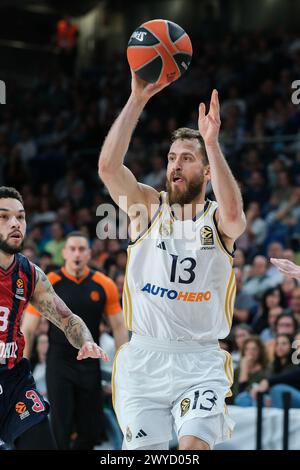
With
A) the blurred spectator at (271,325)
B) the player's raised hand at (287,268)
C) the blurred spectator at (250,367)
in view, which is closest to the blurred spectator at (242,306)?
the blurred spectator at (271,325)

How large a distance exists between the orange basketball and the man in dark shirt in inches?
133

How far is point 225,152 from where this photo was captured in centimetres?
1459

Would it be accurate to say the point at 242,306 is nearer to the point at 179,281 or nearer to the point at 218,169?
the point at 179,281

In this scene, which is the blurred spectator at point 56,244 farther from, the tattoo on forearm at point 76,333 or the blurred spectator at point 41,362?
the tattoo on forearm at point 76,333

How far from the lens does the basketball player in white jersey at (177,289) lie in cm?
539

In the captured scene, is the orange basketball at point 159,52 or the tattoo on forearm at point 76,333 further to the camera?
the tattoo on forearm at point 76,333

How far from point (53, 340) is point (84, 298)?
1.74ft

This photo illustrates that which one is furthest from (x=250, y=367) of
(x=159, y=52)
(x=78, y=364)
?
(x=159, y=52)

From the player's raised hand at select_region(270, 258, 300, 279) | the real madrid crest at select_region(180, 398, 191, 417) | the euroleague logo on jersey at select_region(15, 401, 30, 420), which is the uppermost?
the player's raised hand at select_region(270, 258, 300, 279)

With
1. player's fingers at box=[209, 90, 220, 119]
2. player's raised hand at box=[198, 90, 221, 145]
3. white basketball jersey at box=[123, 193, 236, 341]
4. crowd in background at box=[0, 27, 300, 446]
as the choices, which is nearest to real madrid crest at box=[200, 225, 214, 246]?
white basketball jersey at box=[123, 193, 236, 341]

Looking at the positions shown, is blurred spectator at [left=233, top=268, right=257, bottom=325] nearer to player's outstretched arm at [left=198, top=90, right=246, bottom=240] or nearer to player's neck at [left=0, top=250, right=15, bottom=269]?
player's neck at [left=0, top=250, right=15, bottom=269]

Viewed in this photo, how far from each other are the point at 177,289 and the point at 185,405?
0.74 meters

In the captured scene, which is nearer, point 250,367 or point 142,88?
point 142,88

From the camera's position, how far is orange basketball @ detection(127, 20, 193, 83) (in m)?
5.63
